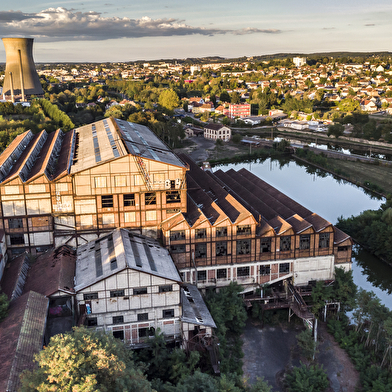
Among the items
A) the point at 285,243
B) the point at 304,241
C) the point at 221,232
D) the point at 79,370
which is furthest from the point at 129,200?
the point at 79,370

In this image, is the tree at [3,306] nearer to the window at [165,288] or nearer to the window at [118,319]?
the window at [118,319]

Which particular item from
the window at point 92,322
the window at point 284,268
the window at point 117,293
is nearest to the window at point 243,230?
the window at point 284,268

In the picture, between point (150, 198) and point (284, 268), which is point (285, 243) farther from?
point (150, 198)

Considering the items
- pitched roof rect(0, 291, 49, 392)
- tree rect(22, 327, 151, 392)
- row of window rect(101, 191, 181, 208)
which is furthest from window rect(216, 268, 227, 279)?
tree rect(22, 327, 151, 392)

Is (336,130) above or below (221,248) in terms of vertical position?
above

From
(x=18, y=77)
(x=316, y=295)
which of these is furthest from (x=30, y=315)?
(x=18, y=77)
